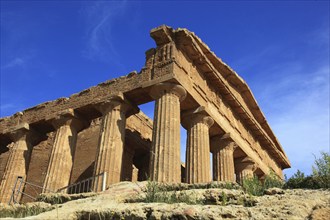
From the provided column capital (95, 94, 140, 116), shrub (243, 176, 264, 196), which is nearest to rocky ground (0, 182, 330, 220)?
shrub (243, 176, 264, 196)

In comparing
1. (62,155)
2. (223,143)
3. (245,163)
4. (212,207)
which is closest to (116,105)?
(62,155)

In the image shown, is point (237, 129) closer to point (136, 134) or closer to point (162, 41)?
point (136, 134)

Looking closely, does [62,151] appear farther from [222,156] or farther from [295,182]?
[295,182]

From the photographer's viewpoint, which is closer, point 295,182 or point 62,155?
point 295,182

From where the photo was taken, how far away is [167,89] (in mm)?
14141

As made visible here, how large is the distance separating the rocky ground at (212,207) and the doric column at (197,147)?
8208mm

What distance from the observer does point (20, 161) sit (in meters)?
17.4

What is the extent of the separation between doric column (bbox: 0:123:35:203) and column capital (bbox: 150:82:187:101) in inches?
287

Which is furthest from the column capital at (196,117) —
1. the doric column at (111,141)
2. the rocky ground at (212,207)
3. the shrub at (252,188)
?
the rocky ground at (212,207)

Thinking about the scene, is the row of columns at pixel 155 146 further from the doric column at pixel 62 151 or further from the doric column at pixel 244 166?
the doric column at pixel 244 166

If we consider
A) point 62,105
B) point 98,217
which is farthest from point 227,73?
point 98,217

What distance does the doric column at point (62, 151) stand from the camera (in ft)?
49.8

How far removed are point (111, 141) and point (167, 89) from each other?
112 inches

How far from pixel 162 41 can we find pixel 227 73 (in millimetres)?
4534
